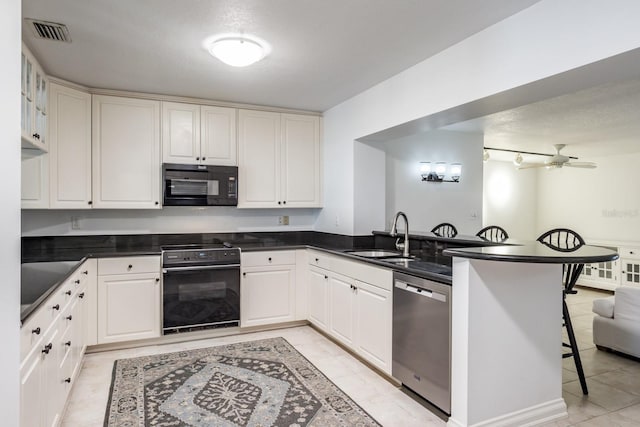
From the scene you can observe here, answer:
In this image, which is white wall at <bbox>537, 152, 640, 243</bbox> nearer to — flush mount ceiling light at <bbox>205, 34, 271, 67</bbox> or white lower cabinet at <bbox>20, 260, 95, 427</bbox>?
flush mount ceiling light at <bbox>205, 34, 271, 67</bbox>

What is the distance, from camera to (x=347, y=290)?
339cm

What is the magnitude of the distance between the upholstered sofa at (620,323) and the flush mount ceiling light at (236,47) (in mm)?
3587

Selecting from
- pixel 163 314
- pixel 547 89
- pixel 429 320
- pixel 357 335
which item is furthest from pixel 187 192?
pixel 547 89

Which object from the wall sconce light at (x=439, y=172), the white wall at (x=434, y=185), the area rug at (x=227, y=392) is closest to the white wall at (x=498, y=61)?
the white wall at (x=434, y=185)

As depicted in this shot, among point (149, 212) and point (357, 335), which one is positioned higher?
point (149, 212)

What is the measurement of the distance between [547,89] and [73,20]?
2.79m

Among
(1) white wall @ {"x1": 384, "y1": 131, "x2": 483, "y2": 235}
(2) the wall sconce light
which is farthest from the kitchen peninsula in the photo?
(2) the wall sconce light

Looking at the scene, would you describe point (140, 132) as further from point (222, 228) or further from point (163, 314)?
point (163, 314)

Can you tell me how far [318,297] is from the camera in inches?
156

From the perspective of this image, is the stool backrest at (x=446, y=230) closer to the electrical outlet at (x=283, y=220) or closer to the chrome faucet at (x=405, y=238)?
the chrome faucet at (x=405, y=238)

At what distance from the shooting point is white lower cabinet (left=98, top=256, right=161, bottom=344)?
347cm

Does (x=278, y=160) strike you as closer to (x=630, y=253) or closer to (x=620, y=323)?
(x=620, y=323)

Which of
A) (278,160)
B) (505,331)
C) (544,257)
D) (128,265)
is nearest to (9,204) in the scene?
(544,257)

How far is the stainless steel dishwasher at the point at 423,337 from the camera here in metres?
2.31
